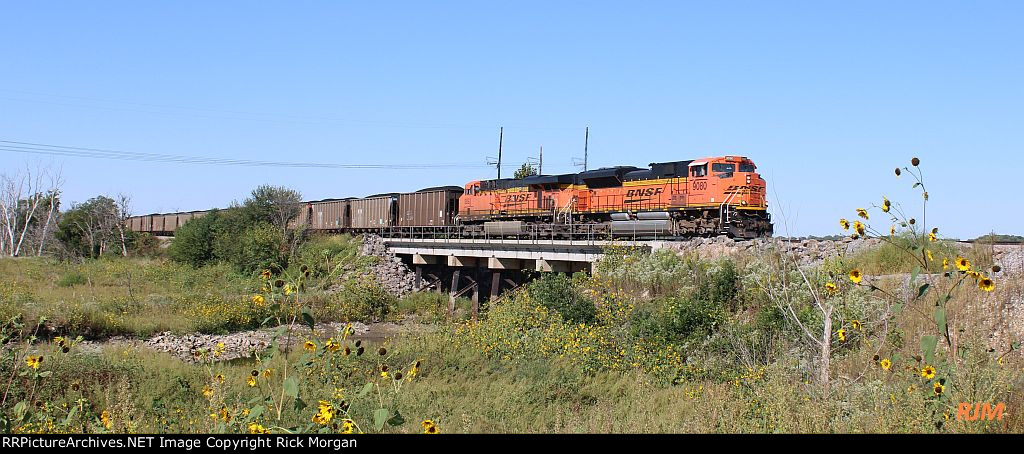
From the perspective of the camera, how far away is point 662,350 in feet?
44.3

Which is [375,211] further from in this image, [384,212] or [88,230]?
[88,230]

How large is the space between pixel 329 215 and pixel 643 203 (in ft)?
76.3

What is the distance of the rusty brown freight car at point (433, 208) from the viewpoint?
35.8 meters

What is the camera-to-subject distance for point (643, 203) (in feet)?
81.4

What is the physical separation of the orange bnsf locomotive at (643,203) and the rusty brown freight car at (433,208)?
13.2 ft

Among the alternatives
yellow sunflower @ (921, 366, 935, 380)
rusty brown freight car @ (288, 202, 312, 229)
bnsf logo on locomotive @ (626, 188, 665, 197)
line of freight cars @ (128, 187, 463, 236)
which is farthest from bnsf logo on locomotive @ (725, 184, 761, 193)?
rusty brown freight car @ (288, 202, 312, 229)

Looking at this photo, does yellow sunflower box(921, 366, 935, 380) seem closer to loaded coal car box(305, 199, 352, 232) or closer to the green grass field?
the green grass field

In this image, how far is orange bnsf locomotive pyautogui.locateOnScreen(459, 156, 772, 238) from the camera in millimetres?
22391

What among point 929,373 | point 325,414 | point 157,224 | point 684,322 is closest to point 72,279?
point 157,224

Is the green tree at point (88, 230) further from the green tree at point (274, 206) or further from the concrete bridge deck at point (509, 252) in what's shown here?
the concrete bridge deck at point (509, 252)

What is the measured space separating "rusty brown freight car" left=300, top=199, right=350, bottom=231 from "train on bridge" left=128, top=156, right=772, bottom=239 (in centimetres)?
12

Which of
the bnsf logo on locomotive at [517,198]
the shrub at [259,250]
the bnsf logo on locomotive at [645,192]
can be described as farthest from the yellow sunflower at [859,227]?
the shrub at [259,250]
